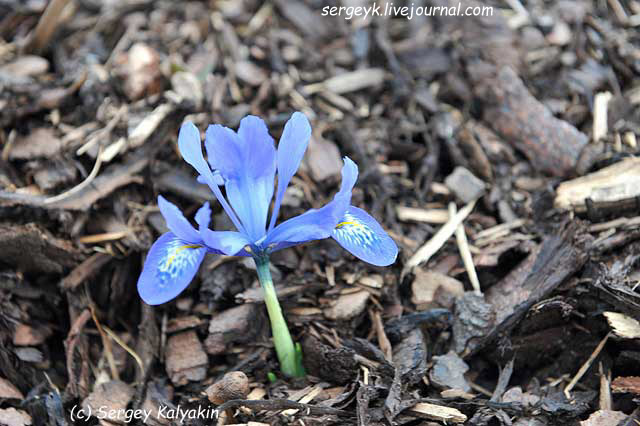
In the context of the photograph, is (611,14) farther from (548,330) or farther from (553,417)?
(553,417)

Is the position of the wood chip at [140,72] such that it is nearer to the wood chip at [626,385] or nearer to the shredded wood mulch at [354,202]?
the shredded wood mulch at [354,202]

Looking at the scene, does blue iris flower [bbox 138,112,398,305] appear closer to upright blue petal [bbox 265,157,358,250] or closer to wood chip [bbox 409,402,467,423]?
upright blue petal [bbox 265,157,358,250]

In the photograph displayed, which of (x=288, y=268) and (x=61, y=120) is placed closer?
(x=288, y=268)

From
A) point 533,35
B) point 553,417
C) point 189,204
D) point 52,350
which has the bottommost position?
point 52,350

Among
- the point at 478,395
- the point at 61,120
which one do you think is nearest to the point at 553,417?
the point at 478,395

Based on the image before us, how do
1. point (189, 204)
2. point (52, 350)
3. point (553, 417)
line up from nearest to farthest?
point (553, 417), point (52, 350), point (189, 204)

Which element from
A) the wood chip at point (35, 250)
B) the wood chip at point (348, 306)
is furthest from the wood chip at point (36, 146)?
the wood chip at point (348, 306)

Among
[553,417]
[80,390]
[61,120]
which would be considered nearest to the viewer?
[553,417]

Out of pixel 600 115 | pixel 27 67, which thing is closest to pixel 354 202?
pixel 600 115
